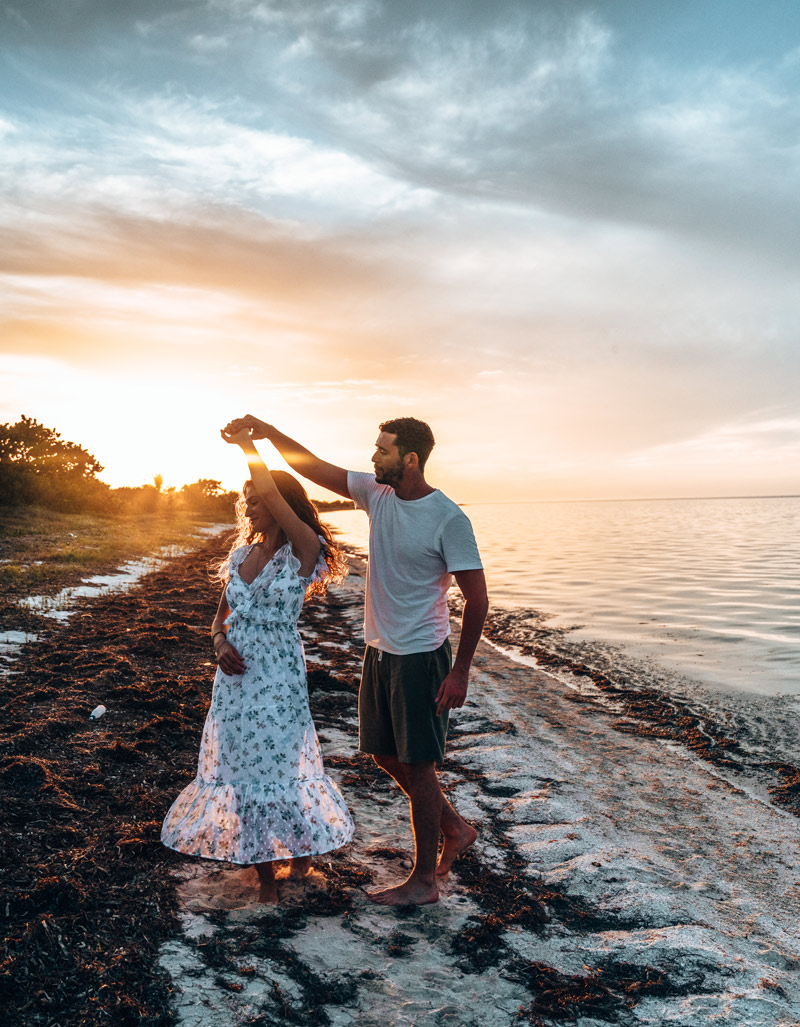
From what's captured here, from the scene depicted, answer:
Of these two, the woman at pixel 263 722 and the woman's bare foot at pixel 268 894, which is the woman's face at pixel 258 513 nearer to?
the woman at pixel 263 722

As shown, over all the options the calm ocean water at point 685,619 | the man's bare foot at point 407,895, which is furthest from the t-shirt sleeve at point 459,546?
the calm ocean water at point 685,619

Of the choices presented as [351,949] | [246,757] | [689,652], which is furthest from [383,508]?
[689,652]

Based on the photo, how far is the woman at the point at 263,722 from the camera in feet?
11.7

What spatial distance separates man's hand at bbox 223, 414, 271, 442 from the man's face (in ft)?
2.00

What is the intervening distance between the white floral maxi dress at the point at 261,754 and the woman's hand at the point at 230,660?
5 cm

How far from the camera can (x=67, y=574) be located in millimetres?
14414

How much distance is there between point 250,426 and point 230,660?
1.19 meters

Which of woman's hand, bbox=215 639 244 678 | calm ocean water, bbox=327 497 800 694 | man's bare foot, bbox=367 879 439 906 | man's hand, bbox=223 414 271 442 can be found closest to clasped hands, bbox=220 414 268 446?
man's hand, bbox=223 414 271 442

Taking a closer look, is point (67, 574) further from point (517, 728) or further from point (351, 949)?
point (351, 949)

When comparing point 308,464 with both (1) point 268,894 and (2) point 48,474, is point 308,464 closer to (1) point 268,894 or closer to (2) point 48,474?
(1) point 268,894

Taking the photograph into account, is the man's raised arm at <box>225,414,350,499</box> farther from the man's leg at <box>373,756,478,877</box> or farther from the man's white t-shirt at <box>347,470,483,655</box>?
the man's leg at <box>373,756,478,877</box>

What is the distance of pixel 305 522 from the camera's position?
3801mm

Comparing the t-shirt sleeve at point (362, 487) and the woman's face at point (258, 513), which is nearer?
the woman's face at point (258, 513)

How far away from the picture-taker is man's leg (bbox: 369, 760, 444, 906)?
381 cm
